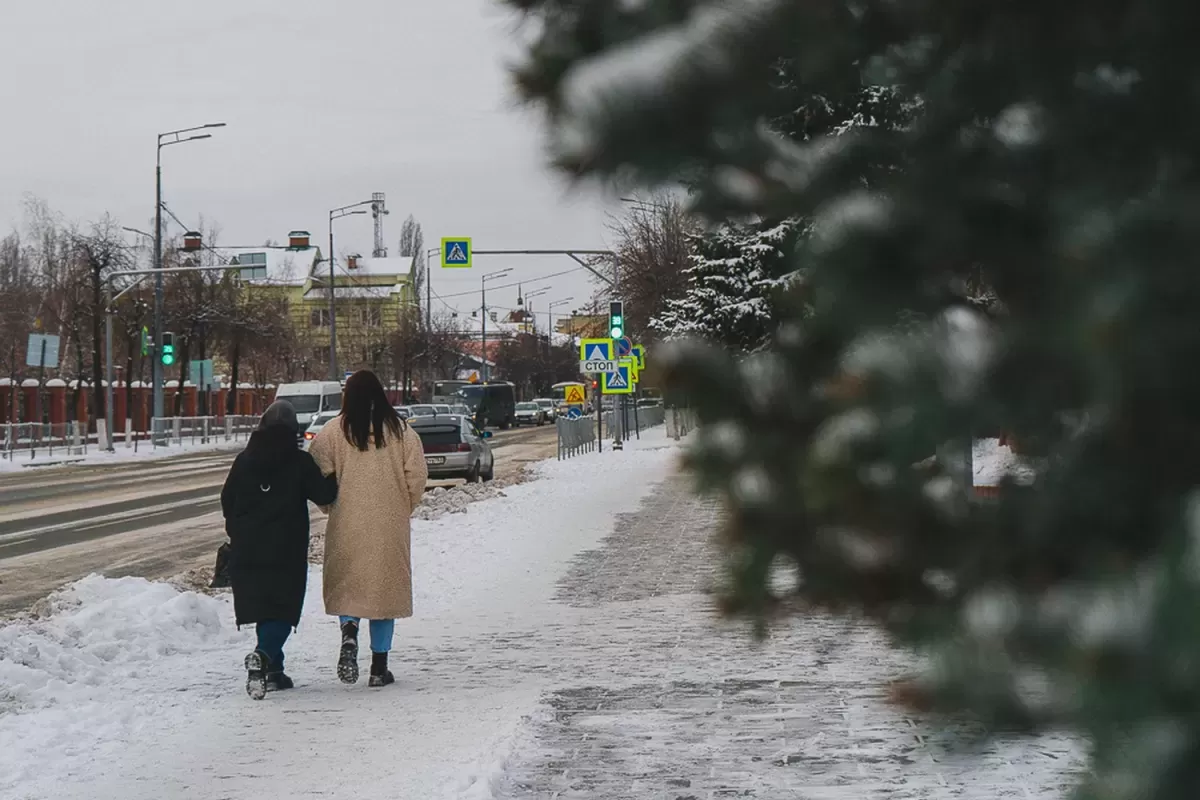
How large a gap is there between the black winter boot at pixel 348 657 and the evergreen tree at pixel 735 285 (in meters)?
2.59

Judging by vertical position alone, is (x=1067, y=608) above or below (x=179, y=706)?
above

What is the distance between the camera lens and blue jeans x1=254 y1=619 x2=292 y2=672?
8414 mm

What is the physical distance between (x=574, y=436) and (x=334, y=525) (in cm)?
3097

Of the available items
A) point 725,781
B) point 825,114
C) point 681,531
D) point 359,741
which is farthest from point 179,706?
point 681,531

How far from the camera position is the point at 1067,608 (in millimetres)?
1032

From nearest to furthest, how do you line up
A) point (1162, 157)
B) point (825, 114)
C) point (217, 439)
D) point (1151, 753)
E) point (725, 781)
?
point (1151, 753), point (1162, 157), point (825, 114), point (725, 781), point (217, 439)

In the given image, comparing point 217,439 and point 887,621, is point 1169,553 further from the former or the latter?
point 217,439

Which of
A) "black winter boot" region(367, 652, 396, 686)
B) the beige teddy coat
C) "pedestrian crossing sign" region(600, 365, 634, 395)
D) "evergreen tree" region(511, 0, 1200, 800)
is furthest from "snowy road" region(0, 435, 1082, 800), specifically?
"pedestrian crossing sign" region(600, 365, 634, 395)

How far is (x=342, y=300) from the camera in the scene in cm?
10200

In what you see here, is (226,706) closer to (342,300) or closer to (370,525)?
(370,525)

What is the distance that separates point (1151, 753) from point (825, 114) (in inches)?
29.2

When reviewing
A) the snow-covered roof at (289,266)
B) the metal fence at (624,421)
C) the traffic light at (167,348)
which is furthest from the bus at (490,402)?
the traffic light at (167,348)

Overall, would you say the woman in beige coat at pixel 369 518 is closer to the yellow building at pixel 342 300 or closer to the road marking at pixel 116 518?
the road marking at pixel 116 518

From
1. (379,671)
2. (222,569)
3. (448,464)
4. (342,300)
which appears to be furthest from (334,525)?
(342,300)
